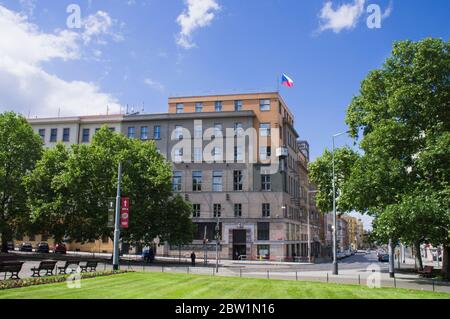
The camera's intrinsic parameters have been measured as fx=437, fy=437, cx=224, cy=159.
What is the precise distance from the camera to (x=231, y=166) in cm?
6806

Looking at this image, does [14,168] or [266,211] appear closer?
[14,168]

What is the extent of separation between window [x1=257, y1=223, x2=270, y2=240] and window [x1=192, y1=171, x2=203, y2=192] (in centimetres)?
1112

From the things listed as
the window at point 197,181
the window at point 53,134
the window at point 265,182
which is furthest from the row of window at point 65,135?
the window at point 265,182

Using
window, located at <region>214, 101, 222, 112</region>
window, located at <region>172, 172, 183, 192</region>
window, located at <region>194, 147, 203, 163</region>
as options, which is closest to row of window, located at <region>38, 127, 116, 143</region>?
window, located at <region>172, 172, 183, 192</region>

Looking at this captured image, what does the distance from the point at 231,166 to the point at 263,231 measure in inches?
437

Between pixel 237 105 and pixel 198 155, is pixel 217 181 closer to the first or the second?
pixel 198 155

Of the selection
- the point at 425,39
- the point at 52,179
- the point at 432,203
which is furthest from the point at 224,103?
the point at 432,203

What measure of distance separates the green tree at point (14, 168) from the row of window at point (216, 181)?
2240cm

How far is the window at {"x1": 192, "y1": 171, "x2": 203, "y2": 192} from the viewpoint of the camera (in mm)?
68688

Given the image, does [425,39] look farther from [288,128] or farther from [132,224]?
[288,128]

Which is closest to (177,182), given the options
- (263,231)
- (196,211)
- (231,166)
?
(196,211)

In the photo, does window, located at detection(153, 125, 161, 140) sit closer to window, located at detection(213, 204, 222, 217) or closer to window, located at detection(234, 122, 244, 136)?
window, located at detection(234, 122, 244, 136)

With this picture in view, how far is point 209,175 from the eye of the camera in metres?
68.5
